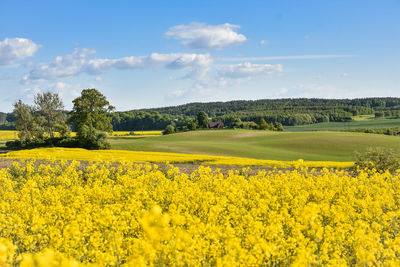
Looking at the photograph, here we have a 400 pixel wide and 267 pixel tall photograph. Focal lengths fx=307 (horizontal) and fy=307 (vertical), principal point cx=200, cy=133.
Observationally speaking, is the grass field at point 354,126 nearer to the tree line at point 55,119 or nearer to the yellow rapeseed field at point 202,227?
the tree line at point 55,119

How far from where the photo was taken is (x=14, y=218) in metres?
8.45

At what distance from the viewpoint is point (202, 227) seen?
6453mm

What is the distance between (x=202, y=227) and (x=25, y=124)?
60.6m

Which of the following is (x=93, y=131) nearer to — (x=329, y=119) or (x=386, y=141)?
(x=386, y=141)

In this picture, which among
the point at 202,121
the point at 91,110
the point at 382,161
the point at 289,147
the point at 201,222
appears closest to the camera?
the point at 201,222

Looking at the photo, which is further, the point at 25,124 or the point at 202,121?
the point at 202,121

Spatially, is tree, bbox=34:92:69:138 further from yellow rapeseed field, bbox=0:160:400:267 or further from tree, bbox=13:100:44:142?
yellow rapeseed field, bbox=0:160:400:267

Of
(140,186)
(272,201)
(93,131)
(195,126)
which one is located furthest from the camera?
(195,126)

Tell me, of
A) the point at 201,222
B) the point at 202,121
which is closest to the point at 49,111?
the point at 202,121

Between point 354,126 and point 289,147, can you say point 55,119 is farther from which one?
point 354,126

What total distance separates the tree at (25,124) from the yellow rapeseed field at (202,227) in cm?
4855

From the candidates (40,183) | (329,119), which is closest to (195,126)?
(329,119)

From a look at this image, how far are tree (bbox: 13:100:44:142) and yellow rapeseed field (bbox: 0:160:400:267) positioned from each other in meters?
48.6

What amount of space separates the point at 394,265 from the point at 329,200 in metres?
5.91
